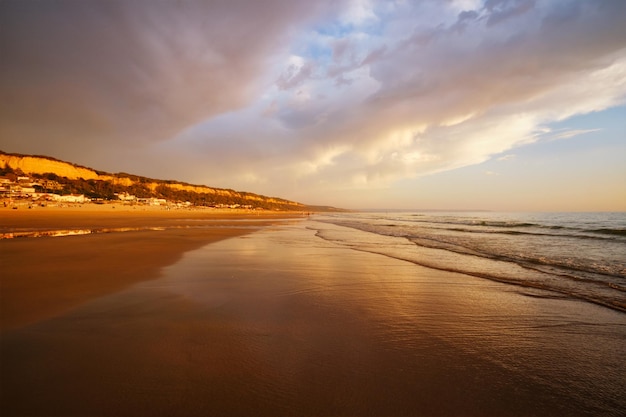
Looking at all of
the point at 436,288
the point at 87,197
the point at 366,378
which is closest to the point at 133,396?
the point at 366,378

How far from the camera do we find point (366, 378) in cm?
256

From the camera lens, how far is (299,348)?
124 inches

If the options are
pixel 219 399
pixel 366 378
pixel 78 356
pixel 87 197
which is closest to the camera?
pixel 219 399

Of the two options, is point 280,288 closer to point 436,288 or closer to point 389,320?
point 389,320

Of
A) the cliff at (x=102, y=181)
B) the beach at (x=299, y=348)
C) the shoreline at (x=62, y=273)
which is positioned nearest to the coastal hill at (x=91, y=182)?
the cliff at (x=102, y=181)

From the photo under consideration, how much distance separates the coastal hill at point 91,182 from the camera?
147 feet

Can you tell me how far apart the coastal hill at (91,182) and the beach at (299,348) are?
172ft

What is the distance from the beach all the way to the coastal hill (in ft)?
172

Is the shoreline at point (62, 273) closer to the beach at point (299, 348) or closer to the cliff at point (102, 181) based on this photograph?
the beach at point (299, 348)

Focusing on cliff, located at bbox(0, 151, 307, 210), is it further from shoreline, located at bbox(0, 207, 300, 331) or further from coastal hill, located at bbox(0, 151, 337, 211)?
shoreline, located at bbox(0, 207, 300, 331)

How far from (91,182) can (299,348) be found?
66929 mm

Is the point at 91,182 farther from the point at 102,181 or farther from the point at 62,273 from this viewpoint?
the point at 62,273

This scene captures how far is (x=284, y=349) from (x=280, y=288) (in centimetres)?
261

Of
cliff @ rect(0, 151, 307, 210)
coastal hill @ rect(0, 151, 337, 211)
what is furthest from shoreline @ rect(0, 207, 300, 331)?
cliff @ rect(0, 151, 307, 210)
